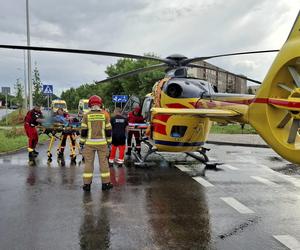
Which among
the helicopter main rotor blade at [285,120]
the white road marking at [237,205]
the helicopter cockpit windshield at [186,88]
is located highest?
the helicopter cockpit windshield at [186,88]

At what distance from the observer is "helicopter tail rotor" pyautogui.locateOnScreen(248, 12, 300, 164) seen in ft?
16.1

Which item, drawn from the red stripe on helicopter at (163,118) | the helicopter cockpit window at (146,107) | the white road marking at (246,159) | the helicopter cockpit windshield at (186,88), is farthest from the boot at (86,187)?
the white road marking at (246,159)

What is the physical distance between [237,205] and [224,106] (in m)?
2.06

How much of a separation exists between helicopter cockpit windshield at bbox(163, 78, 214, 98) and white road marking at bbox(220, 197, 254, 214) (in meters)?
3.19

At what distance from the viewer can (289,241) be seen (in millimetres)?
5059

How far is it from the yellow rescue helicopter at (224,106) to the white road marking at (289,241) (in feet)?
3.51

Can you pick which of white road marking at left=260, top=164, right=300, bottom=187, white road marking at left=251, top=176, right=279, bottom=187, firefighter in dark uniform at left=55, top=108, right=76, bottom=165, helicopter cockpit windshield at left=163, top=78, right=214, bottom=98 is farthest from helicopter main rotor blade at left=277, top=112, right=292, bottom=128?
firefighter in dark uniform at left=55, top=108, right=76, bottom=165

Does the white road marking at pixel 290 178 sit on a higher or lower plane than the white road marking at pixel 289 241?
lower

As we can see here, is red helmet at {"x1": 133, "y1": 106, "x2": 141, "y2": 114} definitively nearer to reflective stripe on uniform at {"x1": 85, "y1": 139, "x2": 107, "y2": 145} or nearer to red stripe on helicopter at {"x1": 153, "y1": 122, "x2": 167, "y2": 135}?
red stripe on helicopter at {"x1": 153, "y1": 122, "x2": 167, "y2": 135}

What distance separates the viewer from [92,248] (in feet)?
15.6

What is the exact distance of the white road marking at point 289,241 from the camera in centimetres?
486

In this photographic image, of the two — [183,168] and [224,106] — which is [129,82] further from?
[224,106]

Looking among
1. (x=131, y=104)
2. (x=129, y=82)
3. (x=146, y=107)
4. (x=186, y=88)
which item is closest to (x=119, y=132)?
(x=146, y=107)

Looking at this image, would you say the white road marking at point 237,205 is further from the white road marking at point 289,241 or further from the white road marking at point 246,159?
the white road marking at point 246,159
